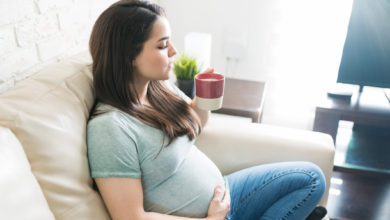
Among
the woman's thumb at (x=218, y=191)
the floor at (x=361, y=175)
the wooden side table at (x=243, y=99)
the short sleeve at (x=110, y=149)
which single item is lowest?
the floor at (x=361, y=175)

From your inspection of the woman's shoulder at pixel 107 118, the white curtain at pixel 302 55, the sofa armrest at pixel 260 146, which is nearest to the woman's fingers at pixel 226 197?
the sofa armrest at pixel 260 146

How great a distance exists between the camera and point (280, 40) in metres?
2.21

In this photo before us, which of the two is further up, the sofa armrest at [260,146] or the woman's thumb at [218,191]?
the sofa armrest at [260,146]

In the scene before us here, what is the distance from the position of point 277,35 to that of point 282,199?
1303mm

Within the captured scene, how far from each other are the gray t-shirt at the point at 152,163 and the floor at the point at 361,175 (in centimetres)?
81

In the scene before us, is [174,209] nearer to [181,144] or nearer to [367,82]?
[181,144]

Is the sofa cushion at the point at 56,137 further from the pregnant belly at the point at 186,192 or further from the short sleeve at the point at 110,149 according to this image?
the pregnant belly at the point at 186,192

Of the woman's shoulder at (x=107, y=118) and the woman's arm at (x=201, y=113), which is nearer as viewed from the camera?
the woman's shoulder at (x=107, y=118)

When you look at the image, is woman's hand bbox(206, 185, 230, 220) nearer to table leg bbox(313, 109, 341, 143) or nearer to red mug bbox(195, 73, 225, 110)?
red mug bbox(195, 73, 225, 110)

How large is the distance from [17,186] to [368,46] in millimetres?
1568

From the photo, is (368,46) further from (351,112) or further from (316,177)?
(316,177)

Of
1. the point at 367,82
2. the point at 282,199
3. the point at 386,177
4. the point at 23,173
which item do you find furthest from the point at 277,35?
the point at 23,173

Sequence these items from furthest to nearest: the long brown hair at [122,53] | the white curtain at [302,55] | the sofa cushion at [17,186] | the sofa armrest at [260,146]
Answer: the white curtain at [302,55] < the sofa armrest at [260,146] < the long brown hair at [122,53] < the sofa cushion at [17,186]

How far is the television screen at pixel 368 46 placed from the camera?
1571 millimetres
